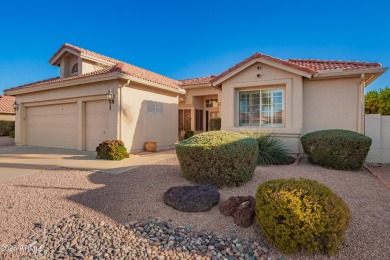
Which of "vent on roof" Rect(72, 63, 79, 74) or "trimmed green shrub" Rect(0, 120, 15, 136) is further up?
"vent on roof" Rect(72, 63, 79, 74)

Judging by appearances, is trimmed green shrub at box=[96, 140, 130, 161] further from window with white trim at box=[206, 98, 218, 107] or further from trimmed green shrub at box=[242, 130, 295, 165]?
window with white trim at box=[206, 98, 218, 107]

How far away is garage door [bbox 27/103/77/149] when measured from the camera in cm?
1354

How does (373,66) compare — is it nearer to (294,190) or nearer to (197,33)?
(294,190)

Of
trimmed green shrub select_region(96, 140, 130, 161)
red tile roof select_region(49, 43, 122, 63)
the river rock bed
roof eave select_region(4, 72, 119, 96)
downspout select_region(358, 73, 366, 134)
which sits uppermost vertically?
red tile roof select_region(49, 43, 122, 63)

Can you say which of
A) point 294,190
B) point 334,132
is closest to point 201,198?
point 294,190

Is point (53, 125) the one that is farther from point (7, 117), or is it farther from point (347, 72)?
point (7, 117)

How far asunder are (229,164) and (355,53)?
45.5 feet

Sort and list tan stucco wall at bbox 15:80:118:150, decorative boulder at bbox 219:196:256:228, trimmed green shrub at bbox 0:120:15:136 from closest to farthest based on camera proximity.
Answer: decorative boulder at bbox 219:196:256:228 < tan stucco wall at bbox 15:80:118:150 < trimmed green shrub at bbox 0:120:15:136

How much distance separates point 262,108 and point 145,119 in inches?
263

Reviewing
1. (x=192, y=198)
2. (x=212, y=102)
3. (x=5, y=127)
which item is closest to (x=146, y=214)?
(x=192, y=198)

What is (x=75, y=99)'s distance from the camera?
42.9ft

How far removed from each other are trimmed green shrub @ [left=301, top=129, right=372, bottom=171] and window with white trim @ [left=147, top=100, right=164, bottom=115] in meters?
9.04

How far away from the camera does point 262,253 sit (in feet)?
10.6

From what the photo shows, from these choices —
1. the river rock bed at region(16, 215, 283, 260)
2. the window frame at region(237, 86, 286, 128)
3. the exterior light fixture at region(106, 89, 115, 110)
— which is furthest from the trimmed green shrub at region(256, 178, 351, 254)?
the exterior light fixture at region(106, 89, 115, 110)
